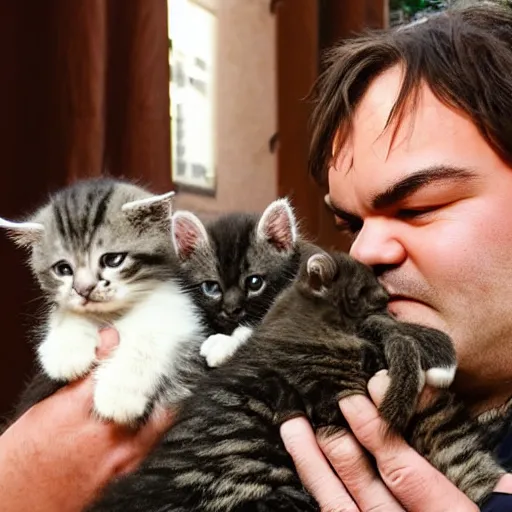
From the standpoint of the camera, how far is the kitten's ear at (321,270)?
126cm

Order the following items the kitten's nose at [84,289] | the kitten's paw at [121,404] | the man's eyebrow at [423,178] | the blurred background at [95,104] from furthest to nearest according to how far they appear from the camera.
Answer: the blurred background at [95,104]
the kitten's nose at [84,289]
the kitten's paw at [121,404]
the man's eyebrow at [423,178]

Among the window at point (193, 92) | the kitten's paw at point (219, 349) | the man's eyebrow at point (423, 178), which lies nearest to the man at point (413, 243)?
the man's eyebrow at point (423, 178)

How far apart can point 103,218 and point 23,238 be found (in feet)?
0.61

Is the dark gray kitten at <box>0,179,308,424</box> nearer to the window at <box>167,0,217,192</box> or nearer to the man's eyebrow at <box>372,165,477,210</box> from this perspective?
the man's eyebrow at <box>372,165,477,210</box>

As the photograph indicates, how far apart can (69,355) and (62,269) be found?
190 mm

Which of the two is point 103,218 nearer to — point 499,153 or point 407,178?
point 407,178

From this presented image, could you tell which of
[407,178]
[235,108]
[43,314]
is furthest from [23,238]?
[235,108]

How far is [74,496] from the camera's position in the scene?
1323mm

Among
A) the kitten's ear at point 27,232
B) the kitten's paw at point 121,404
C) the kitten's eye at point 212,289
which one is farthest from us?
the kitten's eye at point 212,289

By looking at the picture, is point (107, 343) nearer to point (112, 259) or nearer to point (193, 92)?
point (112, 259)

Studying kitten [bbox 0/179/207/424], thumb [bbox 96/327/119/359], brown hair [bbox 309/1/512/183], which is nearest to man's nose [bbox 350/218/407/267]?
brown hair [bbox 309/1/512/183]

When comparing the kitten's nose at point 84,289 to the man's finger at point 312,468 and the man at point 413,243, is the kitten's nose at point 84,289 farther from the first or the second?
the man's finger at point 312,468

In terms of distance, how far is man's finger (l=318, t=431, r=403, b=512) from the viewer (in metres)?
1.12

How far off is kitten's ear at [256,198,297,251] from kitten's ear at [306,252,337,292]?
0.40 meters
